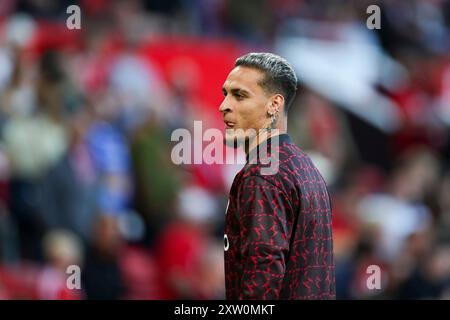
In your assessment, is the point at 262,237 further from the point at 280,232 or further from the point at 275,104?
the point at 275,104

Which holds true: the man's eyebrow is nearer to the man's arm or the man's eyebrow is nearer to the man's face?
the man's face

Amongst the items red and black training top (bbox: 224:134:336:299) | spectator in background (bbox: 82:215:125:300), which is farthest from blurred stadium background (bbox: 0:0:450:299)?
red and black training top (bbox: 224:134:336:299)

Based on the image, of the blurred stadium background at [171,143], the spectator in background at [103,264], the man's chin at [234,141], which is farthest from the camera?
the blurred stadium background at [171,143]

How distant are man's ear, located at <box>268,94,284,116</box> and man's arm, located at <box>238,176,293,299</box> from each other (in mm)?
260

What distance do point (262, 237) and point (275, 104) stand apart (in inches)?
19.4

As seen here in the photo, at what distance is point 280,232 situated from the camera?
3.42m

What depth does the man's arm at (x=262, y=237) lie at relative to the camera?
337 cm

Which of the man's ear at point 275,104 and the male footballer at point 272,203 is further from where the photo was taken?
the man's ear at point 275,104

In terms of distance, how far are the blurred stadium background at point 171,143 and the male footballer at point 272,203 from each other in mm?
3436

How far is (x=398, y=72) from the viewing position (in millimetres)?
11312

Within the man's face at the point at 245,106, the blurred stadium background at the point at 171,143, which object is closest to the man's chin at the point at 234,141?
the man's face at the point at 245,106

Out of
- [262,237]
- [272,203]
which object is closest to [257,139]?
[272,203]

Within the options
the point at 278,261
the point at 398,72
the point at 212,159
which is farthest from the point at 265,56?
the point at 398,72

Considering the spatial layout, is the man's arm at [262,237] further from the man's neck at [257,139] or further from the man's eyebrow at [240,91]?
the man's eyebrow at [240,91]
